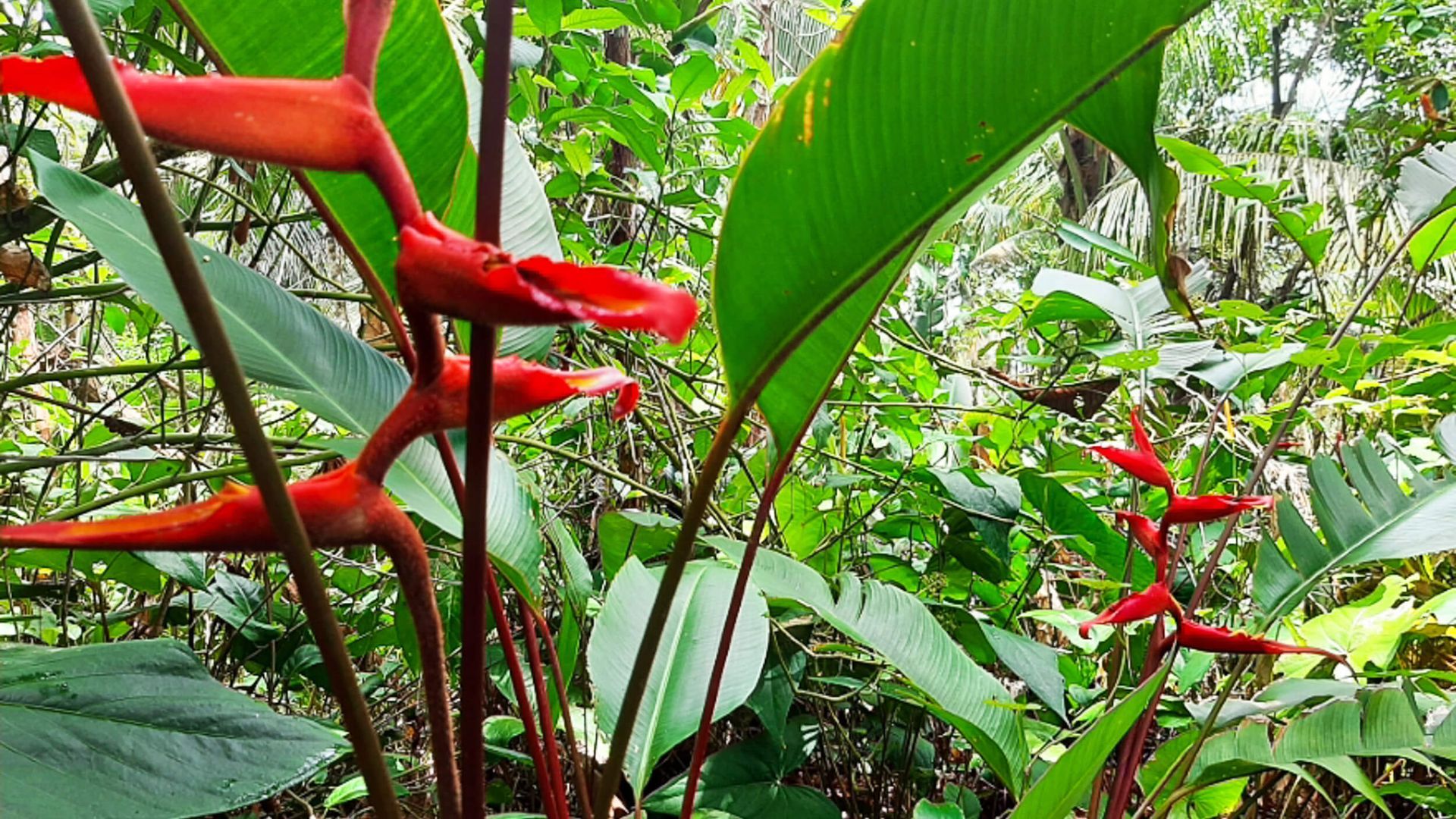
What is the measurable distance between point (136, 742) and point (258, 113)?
0.43m

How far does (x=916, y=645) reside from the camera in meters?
0.82

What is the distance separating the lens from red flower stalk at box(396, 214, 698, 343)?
0.22 metres

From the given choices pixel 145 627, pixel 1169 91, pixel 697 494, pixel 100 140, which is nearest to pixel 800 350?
pixel 697 494

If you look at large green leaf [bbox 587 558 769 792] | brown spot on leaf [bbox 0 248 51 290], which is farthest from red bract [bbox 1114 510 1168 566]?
brown spot on leaf [bbox 0 248 51 290]

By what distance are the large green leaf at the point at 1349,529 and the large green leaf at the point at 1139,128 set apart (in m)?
0.57

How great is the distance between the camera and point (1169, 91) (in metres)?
5.93

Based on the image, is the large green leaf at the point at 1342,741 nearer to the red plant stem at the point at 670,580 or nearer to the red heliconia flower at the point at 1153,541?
the red heliconia flower at the point at 1153,541

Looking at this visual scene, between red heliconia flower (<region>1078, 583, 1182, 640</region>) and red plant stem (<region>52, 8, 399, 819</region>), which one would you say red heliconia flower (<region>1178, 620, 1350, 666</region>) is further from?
red plant stem (<region>52, 8, 399, 819</region>)

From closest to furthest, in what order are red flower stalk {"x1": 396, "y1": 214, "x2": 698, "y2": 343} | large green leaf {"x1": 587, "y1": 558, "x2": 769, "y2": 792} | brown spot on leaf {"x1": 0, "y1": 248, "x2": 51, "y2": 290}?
red flower stalk {"x1": 396, "y1": 214, "x2": 698, "y2": 343}, large green leaf {"x1": 587, "y1": 558, "x2": 769, "y2": 792}, brown spot on leaf {"x1": 0, "y1": 248, "x2": 51, "y2": 290}

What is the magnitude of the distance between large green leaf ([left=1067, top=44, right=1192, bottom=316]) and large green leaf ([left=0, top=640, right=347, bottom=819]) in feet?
1.74

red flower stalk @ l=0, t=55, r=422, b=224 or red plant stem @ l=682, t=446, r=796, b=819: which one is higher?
red flower stalk @ l=0, t=55, r=422, b=224

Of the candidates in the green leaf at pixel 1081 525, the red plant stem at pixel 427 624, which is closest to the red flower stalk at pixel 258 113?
the red plant stem at pixel 427 624

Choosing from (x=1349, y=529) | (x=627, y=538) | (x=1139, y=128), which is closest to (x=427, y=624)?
(x=1139, y=128)

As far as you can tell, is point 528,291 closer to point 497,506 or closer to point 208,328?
point 208,328
